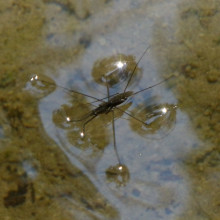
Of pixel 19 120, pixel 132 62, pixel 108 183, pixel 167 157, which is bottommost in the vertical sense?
pixel 108 183

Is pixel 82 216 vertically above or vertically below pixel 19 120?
below

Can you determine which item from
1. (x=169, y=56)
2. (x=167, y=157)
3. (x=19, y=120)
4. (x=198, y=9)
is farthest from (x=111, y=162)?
(x=198, y=9)

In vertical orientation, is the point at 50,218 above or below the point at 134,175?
below

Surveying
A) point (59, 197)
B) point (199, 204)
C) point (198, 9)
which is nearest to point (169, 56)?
point (198, 9)

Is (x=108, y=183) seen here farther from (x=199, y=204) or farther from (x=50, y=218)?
(x=199, y=204)

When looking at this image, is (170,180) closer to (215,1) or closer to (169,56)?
(169,56)

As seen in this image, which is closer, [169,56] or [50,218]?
[50,218]
